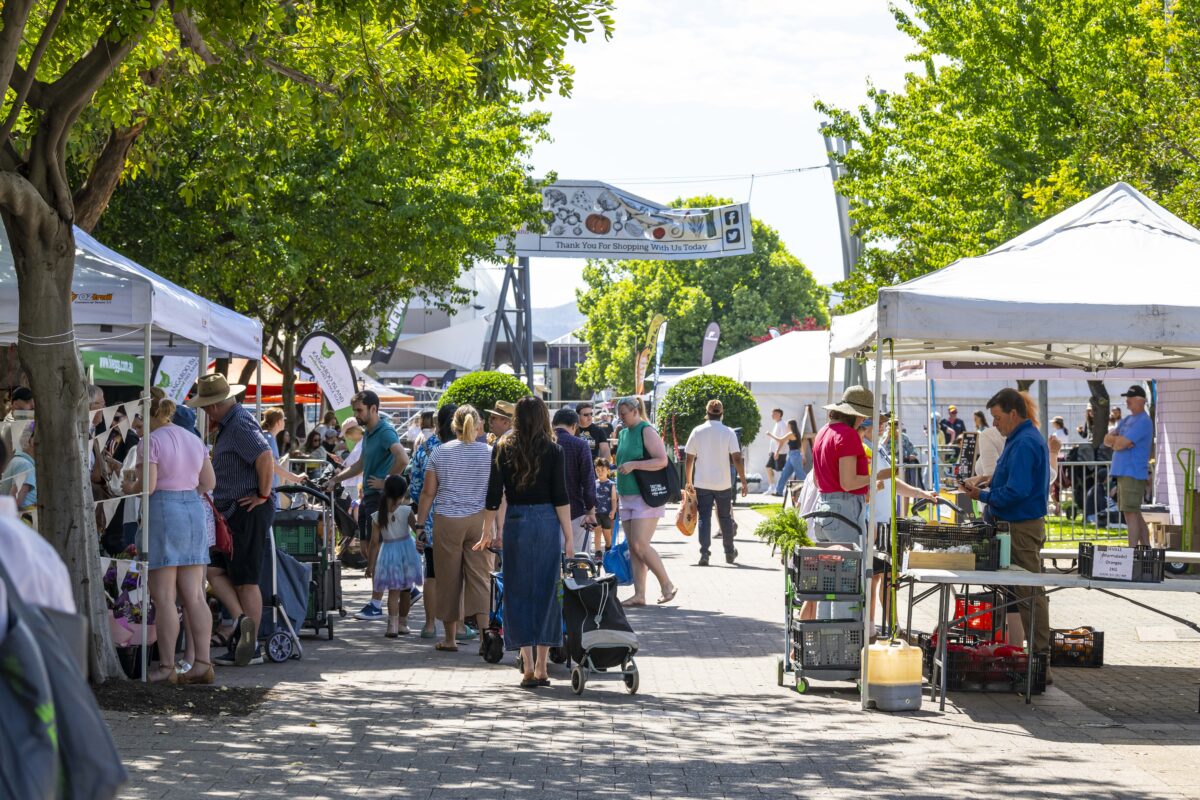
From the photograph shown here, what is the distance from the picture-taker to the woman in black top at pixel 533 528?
9734 millimetres

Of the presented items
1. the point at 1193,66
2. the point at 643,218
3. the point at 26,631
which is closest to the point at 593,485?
the point at 26,631

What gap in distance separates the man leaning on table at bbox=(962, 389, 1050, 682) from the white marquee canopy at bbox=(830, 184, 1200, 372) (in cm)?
49

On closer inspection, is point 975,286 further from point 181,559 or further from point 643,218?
point 643,218

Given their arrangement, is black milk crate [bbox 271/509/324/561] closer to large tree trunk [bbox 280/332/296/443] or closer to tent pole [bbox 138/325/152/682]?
tent pole [bbox 138/325/152/682]

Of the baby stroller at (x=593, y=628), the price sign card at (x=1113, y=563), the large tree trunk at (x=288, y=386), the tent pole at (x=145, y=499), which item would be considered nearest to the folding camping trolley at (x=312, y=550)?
the tent pole at (x=145, y=499)

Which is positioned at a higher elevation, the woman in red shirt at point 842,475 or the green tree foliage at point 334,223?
the green tree foliage at point 334,223

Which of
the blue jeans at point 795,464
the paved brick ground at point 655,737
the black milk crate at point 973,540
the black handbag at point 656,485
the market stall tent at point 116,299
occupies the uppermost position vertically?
the market stall tent at point 116,299

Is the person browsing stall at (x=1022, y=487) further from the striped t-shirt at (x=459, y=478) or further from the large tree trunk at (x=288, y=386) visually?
the large tree trunk at (x=288, y=386)

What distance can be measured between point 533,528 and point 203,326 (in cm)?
298

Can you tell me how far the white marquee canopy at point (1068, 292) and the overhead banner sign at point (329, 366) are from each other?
8889 mm

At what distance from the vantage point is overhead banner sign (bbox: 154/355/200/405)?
19.6m

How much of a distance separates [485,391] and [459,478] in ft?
49.3

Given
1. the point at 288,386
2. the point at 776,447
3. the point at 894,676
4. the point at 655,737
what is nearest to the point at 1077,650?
the point at 894,676

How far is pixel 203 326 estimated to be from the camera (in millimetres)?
10922
